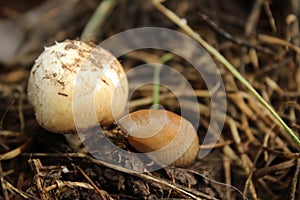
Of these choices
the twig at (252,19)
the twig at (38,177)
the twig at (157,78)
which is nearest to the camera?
the twig at (38,177)

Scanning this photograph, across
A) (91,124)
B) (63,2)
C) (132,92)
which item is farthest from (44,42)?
(91,124)

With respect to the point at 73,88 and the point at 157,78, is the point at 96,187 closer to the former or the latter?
the point at 73,88

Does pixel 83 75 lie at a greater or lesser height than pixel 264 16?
lesser

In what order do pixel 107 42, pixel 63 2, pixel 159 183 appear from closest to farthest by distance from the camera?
pixel 159 183, pixel 107 42, pixel 63 2

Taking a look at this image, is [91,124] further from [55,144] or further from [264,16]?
[264,16]

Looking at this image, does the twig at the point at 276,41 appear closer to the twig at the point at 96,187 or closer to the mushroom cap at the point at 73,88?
the mushroom cap at the point at 73,88

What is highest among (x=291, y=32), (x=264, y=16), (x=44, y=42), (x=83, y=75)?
(x=264, y=16)

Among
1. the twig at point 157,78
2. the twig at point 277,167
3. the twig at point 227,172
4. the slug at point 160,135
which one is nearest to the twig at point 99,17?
the twig at point 157,78
